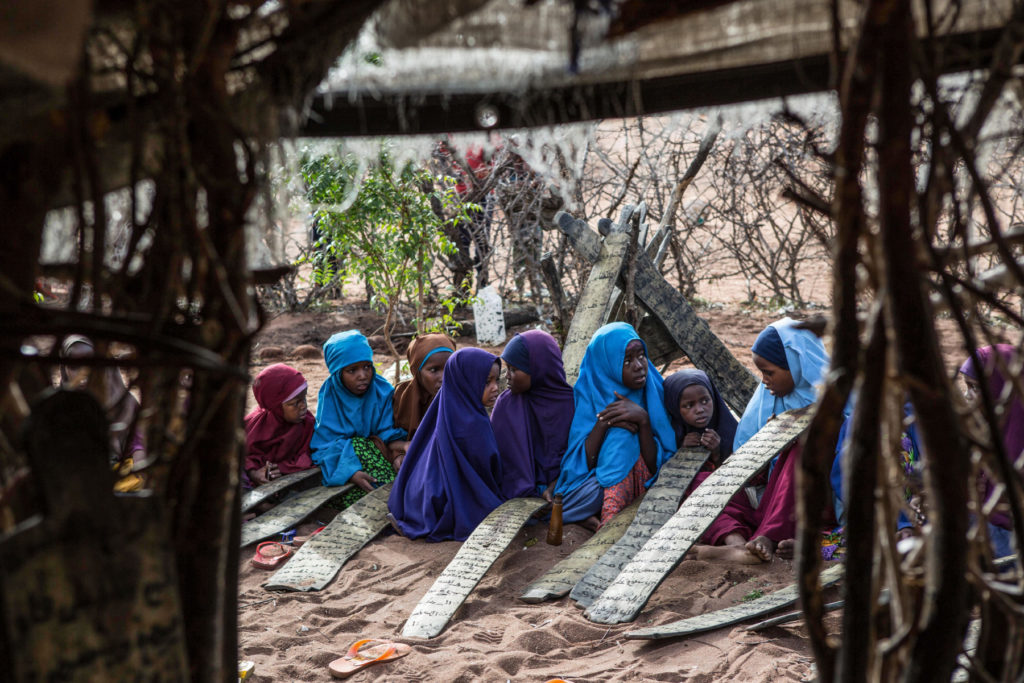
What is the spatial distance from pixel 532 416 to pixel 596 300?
43.0 inches

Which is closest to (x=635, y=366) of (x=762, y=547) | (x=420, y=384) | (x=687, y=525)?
(x=687, y=525)

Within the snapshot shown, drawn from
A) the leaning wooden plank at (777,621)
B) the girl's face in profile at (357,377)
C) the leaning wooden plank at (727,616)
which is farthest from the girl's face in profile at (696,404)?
the girl's face in profile at (357,377)

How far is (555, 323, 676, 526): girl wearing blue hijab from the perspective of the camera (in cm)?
518

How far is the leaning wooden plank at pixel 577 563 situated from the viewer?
429 cm

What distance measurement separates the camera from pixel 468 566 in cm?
458

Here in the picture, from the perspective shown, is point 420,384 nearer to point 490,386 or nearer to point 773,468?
point 490,386

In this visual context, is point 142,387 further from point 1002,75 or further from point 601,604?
point 601,604

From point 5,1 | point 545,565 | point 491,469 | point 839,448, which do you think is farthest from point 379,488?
point 5,1

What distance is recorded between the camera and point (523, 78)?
200 cm

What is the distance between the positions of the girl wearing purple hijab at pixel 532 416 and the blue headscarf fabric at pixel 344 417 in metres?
0.96

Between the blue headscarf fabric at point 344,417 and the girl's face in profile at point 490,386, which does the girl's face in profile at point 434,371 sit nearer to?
the blue headscarf fabric at point 344,417

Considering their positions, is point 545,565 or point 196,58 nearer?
point 196,58

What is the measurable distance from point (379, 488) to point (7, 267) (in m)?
4.54

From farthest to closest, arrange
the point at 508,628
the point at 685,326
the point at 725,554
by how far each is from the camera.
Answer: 1. the point at 685,326
2. the point at 725,554
3. the point at 508,628
